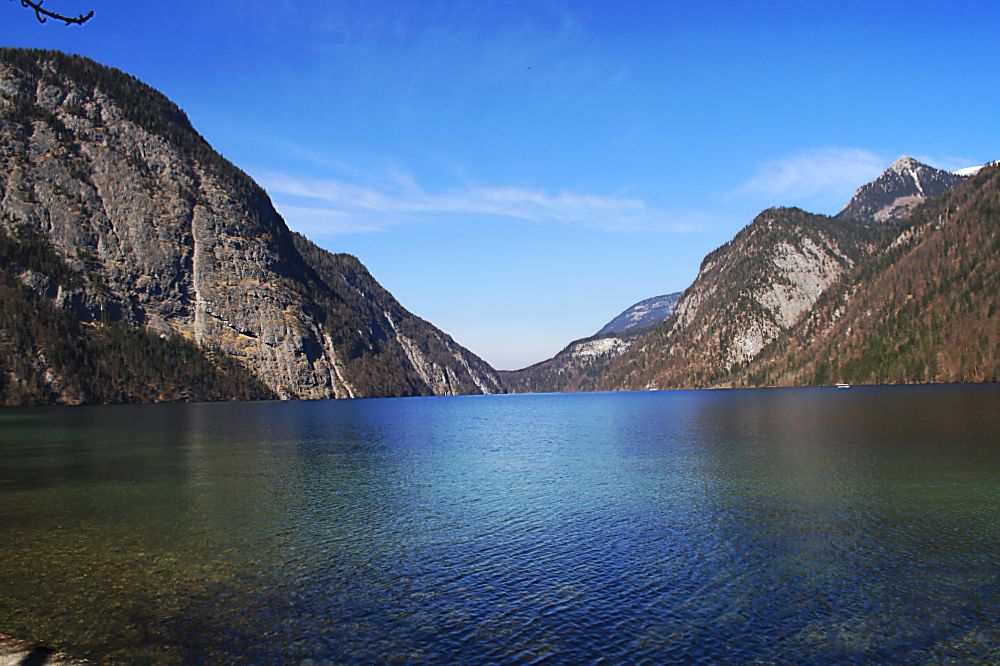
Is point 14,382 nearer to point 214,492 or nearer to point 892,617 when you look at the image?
point 214,492

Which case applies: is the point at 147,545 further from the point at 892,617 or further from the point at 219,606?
the point at 892,617

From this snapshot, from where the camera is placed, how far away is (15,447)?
76312 millimetres

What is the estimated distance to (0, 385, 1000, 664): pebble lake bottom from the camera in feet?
62.4

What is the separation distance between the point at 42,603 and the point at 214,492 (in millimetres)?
23302

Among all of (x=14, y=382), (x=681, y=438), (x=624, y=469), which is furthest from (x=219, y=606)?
(x=14, y=382)

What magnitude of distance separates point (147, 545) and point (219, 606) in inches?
422

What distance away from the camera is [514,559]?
2803cm

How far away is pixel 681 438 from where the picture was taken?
82.9m

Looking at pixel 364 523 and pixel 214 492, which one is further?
pixel 214 492

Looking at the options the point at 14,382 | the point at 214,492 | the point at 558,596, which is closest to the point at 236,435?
the point at 214,492

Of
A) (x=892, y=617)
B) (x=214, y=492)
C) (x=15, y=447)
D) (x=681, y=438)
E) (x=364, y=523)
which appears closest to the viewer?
(x=892, y=617)

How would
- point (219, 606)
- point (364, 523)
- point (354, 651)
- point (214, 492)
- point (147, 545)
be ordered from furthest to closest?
point (214, 492) < point (364, 523) < point (147, 545) < point (219, 606) < point (354, 651)

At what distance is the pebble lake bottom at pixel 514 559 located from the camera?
19.0 metres

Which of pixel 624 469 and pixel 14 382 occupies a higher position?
pixel 14 382
